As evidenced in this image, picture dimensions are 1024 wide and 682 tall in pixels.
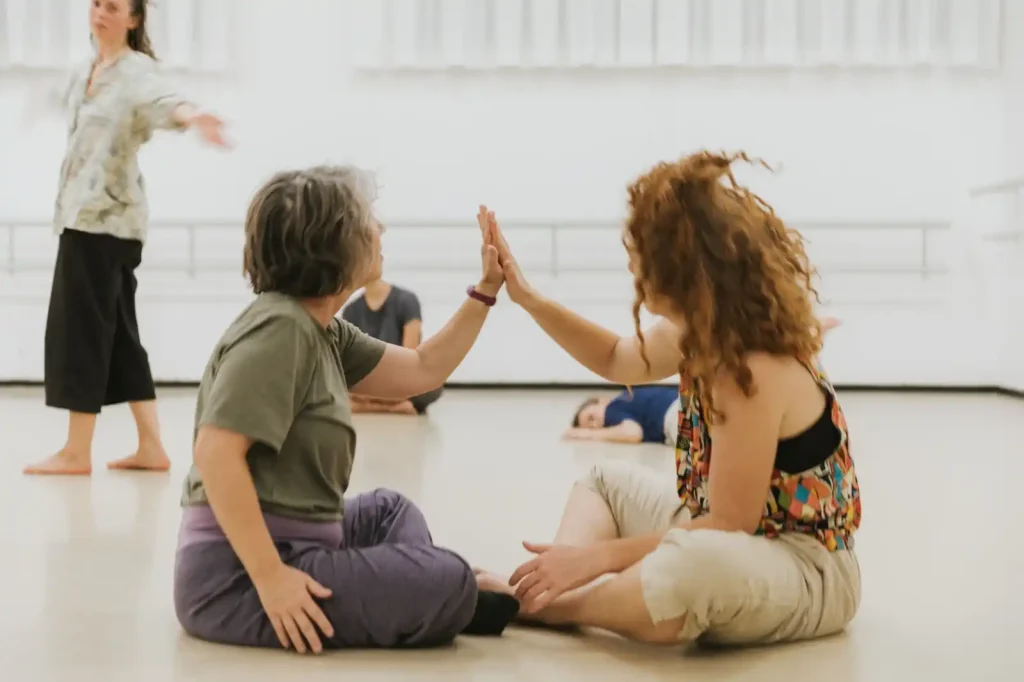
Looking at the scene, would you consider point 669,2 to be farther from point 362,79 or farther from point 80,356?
point 80,356

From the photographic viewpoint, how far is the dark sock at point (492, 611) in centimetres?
149

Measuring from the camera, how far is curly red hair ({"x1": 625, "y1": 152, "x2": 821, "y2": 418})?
1.42m

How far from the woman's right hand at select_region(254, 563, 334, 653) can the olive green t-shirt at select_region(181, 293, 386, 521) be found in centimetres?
10

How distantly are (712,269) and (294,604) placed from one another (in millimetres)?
653

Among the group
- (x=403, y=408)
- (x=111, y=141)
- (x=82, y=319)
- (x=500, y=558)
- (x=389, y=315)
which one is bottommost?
(x=403, y=408)

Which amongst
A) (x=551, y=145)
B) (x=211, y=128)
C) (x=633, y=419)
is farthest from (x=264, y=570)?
(x=551, y=145)

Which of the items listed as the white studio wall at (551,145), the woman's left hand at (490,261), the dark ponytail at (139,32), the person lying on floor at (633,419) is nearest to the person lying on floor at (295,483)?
the woman's left hand at (490,261)

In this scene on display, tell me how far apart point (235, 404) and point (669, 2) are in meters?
4.31

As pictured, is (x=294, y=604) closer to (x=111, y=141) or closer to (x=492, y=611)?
(x=492, y=611)

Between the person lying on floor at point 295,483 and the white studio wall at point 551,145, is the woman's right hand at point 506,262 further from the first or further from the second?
the white studio wall at point 551,145

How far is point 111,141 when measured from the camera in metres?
2.83

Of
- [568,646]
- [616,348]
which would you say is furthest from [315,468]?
[616,348]

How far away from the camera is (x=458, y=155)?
5344 millimetres

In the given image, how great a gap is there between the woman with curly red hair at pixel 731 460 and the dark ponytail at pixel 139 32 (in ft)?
6.18
